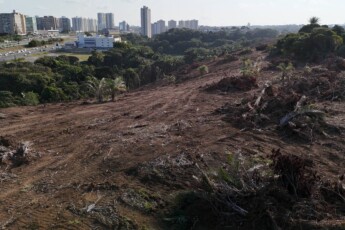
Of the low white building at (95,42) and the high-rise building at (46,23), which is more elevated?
the high-rise building at (46,23)

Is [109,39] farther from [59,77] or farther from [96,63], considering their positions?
[59,77]

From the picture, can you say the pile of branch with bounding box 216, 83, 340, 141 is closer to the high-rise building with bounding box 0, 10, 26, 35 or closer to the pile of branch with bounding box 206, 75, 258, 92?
the pile of branch with bounding box 206, 75, 258, 92

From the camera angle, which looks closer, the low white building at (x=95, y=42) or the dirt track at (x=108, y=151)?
the dirt track at (x=108, y=151)

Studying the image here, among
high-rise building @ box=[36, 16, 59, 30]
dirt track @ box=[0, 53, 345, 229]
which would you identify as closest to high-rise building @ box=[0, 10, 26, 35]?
high-rise building @ box=[36, 16, 59, 30]

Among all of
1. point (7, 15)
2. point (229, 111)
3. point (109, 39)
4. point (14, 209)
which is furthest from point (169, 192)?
point (7, 15)

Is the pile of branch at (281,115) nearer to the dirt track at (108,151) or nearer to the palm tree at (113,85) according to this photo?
the dirt track at (108,151)

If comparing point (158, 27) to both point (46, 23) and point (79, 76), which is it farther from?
point (79, 76)

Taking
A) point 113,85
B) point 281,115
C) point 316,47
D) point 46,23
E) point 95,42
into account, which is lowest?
point 95,42

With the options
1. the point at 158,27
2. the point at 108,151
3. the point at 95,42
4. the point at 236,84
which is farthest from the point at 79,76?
the point at 158,27

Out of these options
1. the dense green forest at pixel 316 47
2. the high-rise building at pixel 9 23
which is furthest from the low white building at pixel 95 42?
the dense green forest at pixel 316 47

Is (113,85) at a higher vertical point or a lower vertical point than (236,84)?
lower
